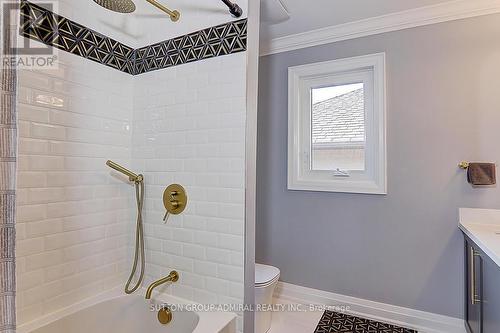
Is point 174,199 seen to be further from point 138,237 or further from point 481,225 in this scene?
point 481,225

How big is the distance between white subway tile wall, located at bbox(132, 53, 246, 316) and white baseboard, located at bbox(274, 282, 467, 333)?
1226mm

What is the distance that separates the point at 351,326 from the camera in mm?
1979

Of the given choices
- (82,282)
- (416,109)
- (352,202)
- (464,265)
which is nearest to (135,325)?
(82,282)

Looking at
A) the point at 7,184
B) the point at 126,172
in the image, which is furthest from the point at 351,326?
the point at 7,184

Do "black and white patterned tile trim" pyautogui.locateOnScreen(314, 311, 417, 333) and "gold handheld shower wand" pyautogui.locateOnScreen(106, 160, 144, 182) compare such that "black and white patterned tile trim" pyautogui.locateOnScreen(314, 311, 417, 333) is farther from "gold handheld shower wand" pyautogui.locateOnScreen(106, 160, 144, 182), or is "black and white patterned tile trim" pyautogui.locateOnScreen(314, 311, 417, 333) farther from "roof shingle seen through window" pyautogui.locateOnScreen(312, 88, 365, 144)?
"gold handheld shower wand" pyautogui.locateOnScreen(106, 160, 144, 182)

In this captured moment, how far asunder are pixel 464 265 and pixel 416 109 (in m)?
1.13

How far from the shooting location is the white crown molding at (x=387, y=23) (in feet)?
6.10

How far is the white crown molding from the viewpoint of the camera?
1858 mm

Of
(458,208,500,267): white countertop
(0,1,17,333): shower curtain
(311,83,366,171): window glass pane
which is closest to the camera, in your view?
(0,1,17,333): shower curtain

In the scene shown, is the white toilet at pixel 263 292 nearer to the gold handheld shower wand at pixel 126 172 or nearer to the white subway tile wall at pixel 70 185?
the white subway tile wall at pixel 70 185

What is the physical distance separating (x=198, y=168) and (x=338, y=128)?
1394mm

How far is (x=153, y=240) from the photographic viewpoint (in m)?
1.58

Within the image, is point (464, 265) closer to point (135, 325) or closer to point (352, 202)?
point (352, 202)

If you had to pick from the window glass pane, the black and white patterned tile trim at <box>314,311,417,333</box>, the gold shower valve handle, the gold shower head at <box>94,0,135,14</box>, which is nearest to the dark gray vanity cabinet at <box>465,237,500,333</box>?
the black and white patterned tile trim at <box>314,311,417,333</box>
